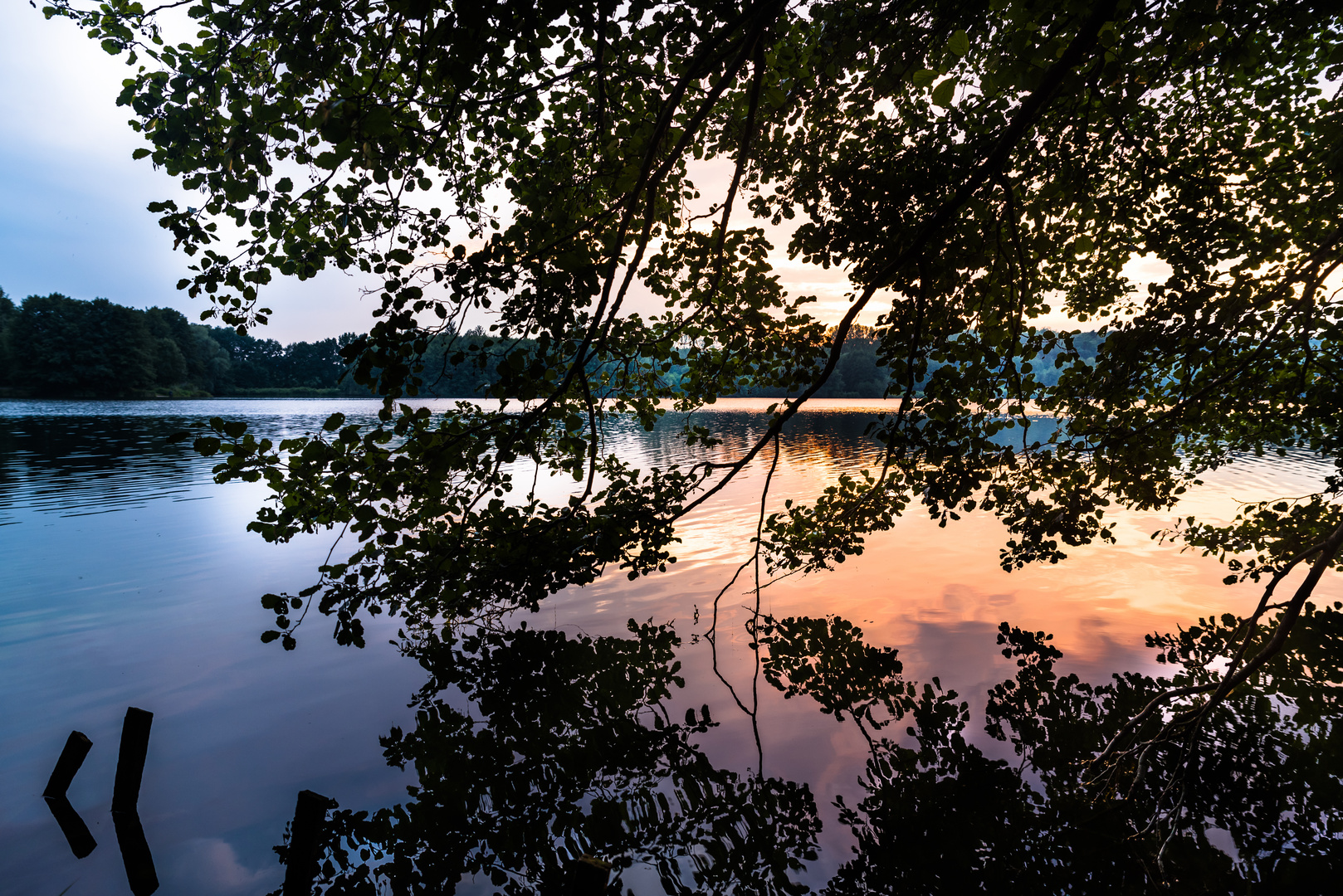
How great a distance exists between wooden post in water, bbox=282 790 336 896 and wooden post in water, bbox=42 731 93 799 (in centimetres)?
384

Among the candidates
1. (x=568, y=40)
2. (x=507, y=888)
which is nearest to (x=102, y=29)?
(x=568, y=40)

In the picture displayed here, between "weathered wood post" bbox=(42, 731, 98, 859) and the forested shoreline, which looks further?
the forested shoreline

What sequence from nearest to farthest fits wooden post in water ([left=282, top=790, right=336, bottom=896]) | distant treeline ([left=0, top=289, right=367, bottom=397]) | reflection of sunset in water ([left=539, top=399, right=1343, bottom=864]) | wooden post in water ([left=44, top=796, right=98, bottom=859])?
1. wooden post in water ([left=282, top=790, right=336, bottom=896])
2. wooden post in water ([left=44, top=796, right=98, bottom=859])
3. reflection of sunset in water ([left=539, top=399, right=1343, bottom=864])
4. distant treeline ([left=0, top=289, right=367, bottom=397])

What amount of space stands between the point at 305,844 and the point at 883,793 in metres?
6.82

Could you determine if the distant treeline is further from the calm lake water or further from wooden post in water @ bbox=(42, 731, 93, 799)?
wooden post in water @ bbox=(42, 731, 93, 799)

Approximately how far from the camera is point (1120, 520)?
2395 centimetres

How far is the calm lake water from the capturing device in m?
7.75

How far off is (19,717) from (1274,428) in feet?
67.1

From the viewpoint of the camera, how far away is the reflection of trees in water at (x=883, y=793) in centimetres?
661

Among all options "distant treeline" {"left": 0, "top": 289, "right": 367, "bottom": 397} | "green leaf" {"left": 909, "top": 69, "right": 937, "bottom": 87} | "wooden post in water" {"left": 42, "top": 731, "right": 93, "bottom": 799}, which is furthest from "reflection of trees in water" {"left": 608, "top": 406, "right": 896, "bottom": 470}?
"distant treeline" {"left": 0, "top": 289, "right": 367, "bottom": 397}

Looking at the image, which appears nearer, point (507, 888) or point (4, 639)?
point (507, 888)

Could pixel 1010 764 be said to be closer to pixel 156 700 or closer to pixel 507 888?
pixel 507 888

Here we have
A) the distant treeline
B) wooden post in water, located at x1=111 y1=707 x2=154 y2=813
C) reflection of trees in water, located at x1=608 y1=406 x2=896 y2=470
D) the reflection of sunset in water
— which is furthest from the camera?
the distant treeline

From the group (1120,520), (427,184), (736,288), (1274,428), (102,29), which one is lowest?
(1120,520)
